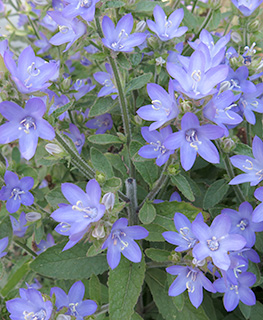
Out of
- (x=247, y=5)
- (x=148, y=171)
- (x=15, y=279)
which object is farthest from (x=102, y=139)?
(x=247, y=5)

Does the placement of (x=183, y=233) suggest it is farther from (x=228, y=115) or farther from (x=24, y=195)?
(x=24, y=195)

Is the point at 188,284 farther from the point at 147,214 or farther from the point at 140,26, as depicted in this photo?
the point at 140,26

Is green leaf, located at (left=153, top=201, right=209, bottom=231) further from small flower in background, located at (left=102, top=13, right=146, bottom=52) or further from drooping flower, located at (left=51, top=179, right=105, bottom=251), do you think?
small flower in background, located at (left=102, top=13, right=146, bottom=52)

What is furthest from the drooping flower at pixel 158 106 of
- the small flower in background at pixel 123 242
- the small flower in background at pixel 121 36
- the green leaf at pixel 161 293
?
the green leaf at pixel 161 293

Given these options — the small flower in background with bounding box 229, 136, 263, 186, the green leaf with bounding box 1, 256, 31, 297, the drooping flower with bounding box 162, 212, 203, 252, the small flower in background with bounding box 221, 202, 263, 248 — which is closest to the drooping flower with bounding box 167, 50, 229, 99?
the small flower in background with bounding box 229, 136, 263, 186

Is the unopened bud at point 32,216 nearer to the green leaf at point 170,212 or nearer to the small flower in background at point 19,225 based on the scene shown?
the small flower in background at point 19,225

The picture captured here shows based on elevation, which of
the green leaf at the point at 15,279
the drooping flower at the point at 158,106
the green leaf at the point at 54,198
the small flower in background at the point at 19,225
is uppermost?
the drooping flower at the point at 158,106
